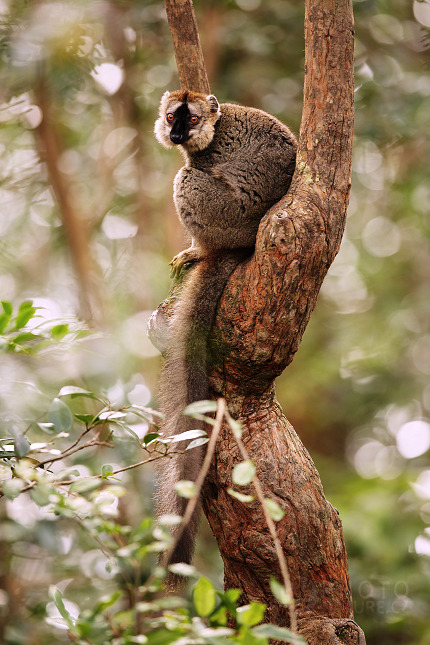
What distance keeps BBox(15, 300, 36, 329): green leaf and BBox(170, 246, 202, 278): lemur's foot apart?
1978 mm

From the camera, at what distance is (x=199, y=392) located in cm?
321

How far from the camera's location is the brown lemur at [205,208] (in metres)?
3.21

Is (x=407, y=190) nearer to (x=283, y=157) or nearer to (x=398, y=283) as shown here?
(x=398, y=283)

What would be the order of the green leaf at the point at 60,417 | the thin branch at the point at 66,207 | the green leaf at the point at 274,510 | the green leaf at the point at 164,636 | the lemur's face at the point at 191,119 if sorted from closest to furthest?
the green leaf at the point at 164,636, the green leaf at the point at 274,510, the green leaf at the point at 60,417, the lemur's face at the point at 191,119, the thin branch at the point at 66,207

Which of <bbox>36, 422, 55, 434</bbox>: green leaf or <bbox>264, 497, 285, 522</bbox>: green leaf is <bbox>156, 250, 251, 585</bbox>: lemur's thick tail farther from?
<bbox>264, 497, 285, 522</bbox>: green leaf

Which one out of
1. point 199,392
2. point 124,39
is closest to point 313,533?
point 199,392

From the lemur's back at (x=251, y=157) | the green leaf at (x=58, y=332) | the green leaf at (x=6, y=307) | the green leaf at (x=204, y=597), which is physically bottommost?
the green leaf at (x=204, y=597)

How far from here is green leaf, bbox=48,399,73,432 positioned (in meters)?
2.05

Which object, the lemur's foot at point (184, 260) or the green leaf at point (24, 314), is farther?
the lemur's foot at point (184, 260)

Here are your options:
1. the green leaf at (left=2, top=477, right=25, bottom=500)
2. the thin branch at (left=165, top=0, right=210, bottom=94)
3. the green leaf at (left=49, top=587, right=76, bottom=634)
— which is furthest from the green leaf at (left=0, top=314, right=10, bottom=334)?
the thin branch at (left=165, top=0, right=210, bottom=94)

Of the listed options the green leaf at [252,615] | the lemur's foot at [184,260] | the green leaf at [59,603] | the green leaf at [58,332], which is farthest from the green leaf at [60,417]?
the lemur's foot at [184,260]

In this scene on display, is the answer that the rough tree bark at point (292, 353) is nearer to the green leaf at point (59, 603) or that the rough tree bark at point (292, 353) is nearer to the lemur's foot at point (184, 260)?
the lemur's foot at point (184, 260)

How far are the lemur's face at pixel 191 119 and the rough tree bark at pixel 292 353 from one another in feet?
3.17

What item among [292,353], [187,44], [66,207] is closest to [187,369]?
[292,353]
